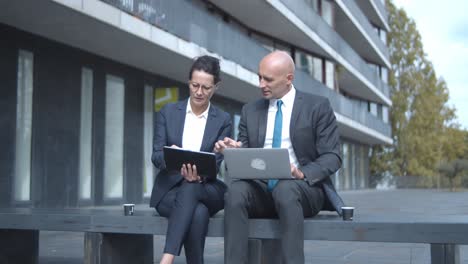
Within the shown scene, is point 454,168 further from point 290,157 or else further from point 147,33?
point 290,157

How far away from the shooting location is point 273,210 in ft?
14.3

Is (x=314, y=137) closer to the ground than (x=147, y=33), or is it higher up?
closer to the ground

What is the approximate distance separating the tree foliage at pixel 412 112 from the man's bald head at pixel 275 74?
4185 centimetres

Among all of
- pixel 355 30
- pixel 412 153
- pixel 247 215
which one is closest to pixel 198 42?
pixel 247 215

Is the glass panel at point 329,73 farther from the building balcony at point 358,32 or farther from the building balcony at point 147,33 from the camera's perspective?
the building balcony at point 147,33

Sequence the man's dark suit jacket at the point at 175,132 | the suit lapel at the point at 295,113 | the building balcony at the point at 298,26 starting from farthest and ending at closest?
the building balcony at the point at 298,26 < the man's dark suit jacket at the point at 175,132 < the suit lapel at the point at 295,113

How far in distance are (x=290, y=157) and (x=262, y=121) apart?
33cm

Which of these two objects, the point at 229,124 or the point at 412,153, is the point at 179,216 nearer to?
the point at 229,124

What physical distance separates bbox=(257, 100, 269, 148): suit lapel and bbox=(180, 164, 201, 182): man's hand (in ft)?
1.63

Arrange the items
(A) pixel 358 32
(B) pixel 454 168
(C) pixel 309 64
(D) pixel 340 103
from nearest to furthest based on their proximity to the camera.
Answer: (C) pixel 309 64, (D) pixel 340 103, (A) pixel 358 32, (B) pixel 454 168

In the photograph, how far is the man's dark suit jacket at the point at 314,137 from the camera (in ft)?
14.2

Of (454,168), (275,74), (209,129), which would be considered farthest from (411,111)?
(275,74)

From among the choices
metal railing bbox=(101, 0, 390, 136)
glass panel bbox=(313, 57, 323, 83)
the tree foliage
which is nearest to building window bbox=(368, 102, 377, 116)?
the tree foliage

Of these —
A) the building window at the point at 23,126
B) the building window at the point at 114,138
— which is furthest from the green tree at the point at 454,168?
the building window at the point at 23,126
